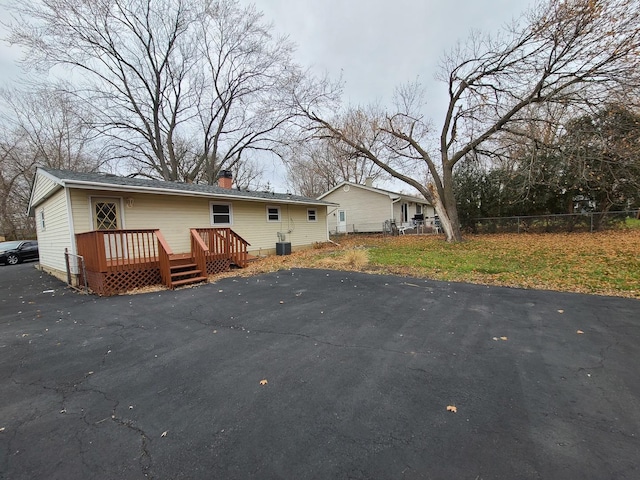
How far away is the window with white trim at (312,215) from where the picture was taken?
52.4 feet

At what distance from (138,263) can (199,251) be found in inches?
60.4

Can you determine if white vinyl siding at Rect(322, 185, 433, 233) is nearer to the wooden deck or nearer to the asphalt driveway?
the wooden deck

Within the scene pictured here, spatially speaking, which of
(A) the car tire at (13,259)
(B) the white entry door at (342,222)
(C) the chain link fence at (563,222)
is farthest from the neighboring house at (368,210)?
(A) the car tire at (13,259)

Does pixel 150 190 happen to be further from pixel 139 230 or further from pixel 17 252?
pixel 17 252

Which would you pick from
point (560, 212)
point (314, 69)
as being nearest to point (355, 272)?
point (314, 69)

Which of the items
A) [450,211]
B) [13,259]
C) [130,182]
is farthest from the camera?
[13,259]

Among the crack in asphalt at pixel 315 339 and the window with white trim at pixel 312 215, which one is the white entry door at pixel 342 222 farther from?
the crack in asphalt at pixel 315 339

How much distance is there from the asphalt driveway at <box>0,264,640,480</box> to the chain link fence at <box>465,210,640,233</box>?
550 inches

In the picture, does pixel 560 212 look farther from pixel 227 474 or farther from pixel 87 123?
pixel 87 123

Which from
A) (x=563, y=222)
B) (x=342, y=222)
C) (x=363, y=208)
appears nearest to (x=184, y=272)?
(x=363, y=208)

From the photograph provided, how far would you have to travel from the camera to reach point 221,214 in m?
11.5

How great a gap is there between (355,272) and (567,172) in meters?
14.3

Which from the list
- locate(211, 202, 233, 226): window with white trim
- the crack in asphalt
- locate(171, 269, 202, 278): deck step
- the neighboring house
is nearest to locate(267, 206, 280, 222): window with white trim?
locate(211, 202, 233, 226): window with white trim

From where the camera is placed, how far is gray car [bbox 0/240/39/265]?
52.3ft
